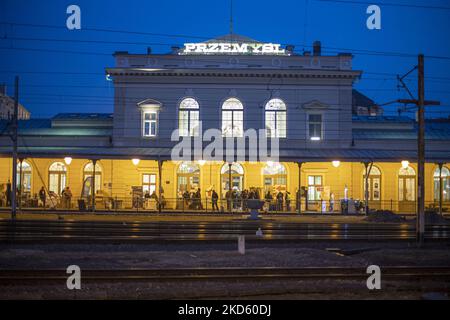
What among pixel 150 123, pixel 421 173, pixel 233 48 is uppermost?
pixel 233 48

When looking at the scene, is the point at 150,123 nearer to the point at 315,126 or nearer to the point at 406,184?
the point at 315,126

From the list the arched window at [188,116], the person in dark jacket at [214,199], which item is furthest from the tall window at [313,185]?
the arched window at [188,116]

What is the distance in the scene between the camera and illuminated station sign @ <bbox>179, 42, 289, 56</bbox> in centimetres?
3878

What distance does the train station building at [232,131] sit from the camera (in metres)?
37.8

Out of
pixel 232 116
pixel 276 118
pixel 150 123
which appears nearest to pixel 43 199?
pixel 150 123

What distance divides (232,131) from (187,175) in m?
4.60

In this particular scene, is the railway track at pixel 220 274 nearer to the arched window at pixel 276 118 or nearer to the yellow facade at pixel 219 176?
the yellow facade at pixel 219 176

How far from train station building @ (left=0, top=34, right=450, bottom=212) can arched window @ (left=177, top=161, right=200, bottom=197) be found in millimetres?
72

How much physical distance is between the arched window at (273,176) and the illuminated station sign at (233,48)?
8.39 m

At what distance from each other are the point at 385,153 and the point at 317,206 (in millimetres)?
5897

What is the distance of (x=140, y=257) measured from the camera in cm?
1523

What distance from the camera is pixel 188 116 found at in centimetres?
3903

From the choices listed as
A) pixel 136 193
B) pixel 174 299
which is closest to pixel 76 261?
pixel 174 299

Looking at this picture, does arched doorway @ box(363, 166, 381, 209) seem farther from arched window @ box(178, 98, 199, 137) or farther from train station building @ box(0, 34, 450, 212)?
arched window @ box(178, 98, 199, 137)
